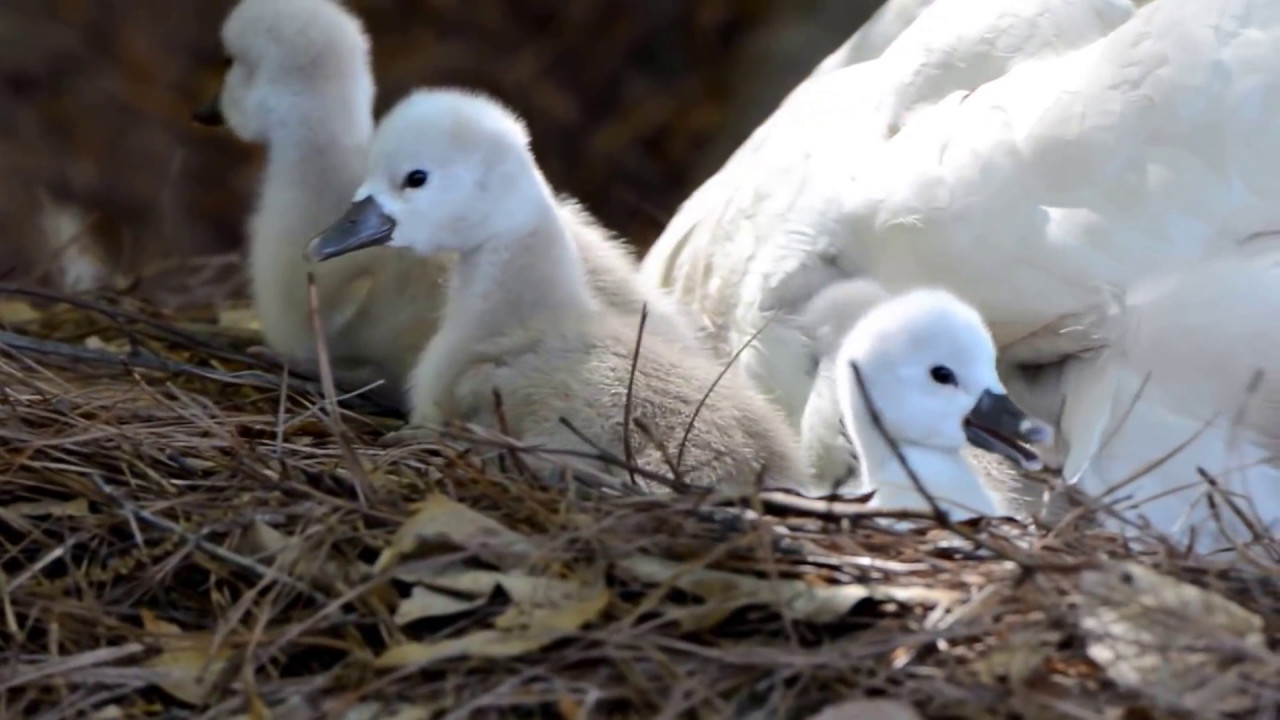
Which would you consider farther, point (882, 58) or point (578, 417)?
point (882, 58)

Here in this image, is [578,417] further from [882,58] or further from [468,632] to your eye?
[882,58]

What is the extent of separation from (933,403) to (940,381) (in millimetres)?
27

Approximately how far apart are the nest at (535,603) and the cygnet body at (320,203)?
1.64 ft

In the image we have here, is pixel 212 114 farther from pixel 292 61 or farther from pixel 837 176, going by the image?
pixel 837 176

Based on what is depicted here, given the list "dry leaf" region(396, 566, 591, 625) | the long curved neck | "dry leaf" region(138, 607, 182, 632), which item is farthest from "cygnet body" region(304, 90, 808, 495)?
"dry leaf" region(138, 607, 182, 632)

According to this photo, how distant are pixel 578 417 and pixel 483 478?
189 mm

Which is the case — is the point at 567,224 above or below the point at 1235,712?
above

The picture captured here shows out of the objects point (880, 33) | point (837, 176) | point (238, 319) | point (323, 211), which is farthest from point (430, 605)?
point (238, 319)

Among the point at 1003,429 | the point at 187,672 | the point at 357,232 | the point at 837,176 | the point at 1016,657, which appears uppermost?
the point at 837,176

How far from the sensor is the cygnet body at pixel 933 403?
193cm

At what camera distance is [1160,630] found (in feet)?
5.19

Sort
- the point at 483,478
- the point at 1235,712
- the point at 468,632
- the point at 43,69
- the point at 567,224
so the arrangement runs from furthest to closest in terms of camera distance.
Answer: the point at 43,69 → the point at 567,224 → the point at 483,478 → the point at 468,632 → the point at 1235,712

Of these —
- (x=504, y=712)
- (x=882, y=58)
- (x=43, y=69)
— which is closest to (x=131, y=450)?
(x=504, y=712)

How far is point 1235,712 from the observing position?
152 centimetres
